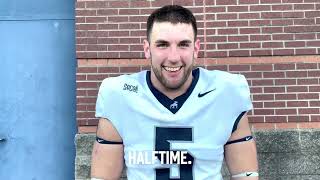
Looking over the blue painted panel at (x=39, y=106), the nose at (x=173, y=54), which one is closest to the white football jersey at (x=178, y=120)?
the nose at (x=173, y=54)

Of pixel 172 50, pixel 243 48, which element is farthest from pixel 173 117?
pixel 243 48

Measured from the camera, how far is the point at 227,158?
292 cm

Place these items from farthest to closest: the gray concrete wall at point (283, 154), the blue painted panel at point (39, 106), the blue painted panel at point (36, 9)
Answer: the blue painted panel at point (36, 9) → the blue painted panel at point (39, 106) → the gray concrete wall at point (283, 154)

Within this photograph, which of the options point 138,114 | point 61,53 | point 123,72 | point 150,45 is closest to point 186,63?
point 150,45

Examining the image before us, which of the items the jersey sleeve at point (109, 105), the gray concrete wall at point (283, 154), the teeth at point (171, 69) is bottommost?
the gray concrete wall at point (283, 154)

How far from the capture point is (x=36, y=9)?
18.2 ft

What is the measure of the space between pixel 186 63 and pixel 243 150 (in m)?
0.69

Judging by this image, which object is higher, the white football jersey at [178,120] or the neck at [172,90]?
the neck at [172,90]

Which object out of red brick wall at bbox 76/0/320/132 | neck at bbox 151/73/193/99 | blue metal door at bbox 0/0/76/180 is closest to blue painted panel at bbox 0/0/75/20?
blue metal door at bbox 0/0/76/180

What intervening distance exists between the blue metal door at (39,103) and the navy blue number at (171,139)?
113 inches

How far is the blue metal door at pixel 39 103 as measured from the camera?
542 cm

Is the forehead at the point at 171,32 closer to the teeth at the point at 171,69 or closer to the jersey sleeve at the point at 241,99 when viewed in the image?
the teeth at the point at 171,69

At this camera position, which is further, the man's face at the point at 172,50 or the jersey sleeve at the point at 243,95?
the jersey sleeve at the point at 243,95

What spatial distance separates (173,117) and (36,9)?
3.44 metres
